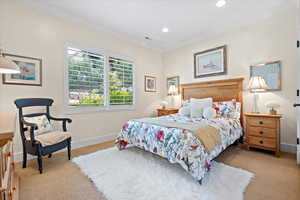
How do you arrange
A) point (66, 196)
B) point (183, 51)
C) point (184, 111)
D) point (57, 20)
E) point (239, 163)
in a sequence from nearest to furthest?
point (66, 196) → point (239, 163) → point (57, 20) → point (184, 111) → point (183, 51)

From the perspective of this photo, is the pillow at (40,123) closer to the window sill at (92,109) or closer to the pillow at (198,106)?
the window sill at (92,109)

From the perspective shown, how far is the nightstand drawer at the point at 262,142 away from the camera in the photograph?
2.47 metres

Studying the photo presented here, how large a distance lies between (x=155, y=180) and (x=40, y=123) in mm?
2011

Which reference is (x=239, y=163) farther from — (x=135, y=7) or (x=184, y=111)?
(x=135, y=7)

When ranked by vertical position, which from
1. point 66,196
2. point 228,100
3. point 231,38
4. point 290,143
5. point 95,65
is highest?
point 231,38

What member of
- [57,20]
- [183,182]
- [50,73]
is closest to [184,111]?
[183,182]

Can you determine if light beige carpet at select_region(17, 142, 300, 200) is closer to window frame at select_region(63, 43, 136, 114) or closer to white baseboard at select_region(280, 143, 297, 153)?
white baseboard at select_region(280, 143, 297, 153)

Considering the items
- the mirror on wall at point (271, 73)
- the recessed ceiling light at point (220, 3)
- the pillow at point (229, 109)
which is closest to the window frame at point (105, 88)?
the pillow at point (229, 109)

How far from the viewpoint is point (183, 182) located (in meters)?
1.73

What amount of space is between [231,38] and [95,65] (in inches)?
129

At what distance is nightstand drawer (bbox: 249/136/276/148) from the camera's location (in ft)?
8.10

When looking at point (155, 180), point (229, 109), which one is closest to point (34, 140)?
point (155, 180)

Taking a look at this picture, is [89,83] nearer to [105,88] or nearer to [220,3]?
[105,88]

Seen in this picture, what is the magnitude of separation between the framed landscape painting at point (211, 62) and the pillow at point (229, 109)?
0.83 m
